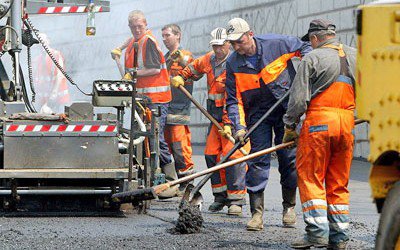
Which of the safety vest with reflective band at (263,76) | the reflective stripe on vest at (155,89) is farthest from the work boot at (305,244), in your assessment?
the reflective stripe on vest at (155,89)

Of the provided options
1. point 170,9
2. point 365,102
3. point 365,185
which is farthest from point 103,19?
point 365,102

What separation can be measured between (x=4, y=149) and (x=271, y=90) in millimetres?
2166

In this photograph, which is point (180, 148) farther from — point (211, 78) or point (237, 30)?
point (237, 30)

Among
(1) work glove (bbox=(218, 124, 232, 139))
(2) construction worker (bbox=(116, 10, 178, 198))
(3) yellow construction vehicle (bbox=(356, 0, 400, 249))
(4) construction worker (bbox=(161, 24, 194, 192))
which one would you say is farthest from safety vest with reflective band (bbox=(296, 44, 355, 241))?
(2) construction worker (bbox=(116, 10, 178, 198))

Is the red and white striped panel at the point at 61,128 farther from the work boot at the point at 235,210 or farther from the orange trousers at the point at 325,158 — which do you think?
the orange trousers at the point at 325,158

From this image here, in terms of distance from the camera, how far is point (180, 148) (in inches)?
482

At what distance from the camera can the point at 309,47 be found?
9.17 m

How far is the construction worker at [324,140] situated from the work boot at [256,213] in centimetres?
118

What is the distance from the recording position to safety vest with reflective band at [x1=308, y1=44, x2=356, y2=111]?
7.72 m

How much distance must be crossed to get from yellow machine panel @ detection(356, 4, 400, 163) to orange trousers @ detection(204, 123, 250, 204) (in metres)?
4.96

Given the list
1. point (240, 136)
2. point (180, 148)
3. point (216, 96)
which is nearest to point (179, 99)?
point (180, 148)

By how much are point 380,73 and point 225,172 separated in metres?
5.39

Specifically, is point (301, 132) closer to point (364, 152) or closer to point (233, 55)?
point (233, 55)

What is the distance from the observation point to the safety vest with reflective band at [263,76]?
916cm
